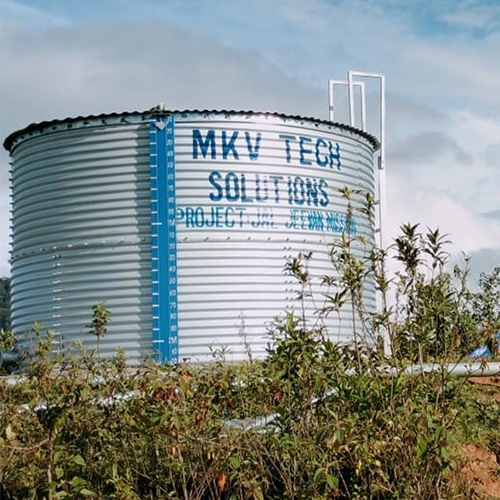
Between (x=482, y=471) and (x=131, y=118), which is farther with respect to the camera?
(x=131, y=118)

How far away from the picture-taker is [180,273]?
1398 centimetres

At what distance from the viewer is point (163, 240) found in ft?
45.9

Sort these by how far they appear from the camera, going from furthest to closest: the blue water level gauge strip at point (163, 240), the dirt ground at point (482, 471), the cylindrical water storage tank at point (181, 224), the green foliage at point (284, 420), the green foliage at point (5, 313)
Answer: the green foliage at point (5, 313)
the cylindrical water storage tank at point (181, 224)
the blue water level gauge strip at point (163, 240)
the dirt ground at point (482, 471)
the green foliage at point (284, 420)

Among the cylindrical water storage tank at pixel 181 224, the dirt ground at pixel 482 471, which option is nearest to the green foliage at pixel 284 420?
the dirt ground at pixel 482 471

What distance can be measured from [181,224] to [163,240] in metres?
0.35

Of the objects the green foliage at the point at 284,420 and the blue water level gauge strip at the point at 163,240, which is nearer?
the green foliage at the point at 284,420

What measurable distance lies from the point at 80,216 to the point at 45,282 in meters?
1.29

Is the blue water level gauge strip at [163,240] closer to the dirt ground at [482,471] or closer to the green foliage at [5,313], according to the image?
the green foliage at [5,313]

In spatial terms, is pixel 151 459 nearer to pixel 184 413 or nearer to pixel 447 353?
pixel 184 413

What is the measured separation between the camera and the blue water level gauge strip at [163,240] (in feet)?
45.3

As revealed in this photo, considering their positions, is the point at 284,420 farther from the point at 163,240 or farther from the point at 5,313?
the point at 5,313

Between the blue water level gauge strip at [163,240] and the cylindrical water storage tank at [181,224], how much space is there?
1cm

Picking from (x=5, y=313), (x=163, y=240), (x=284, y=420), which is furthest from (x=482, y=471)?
(x=5, y=313)

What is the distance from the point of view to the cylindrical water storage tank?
1395 centimetres
